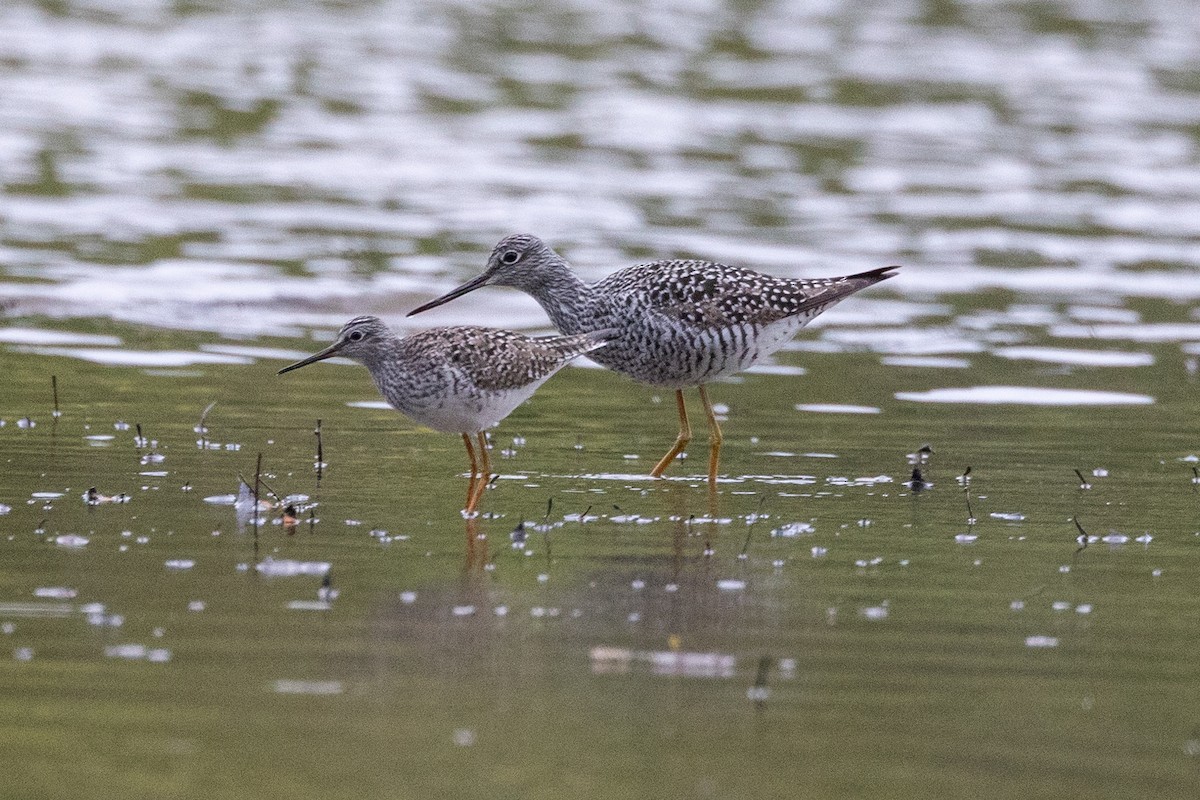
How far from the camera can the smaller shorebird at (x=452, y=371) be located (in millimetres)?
9086

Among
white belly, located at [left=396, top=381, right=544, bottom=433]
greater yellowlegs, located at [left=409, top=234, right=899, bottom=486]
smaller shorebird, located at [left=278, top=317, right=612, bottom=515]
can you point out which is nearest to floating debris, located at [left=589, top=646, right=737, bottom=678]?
smaller shorebird, located at [left=278, top=317, right=612, bottom=515]

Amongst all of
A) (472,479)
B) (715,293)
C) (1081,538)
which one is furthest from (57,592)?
(715,293)

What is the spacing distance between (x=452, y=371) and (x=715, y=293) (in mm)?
2013

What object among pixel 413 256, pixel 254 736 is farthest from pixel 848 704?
pixel 413 256

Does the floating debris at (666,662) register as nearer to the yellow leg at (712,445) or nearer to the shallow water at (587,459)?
the shallow water at (587,459)

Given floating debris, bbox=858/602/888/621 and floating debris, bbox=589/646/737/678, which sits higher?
floating debris, bbox=589/646/737/678

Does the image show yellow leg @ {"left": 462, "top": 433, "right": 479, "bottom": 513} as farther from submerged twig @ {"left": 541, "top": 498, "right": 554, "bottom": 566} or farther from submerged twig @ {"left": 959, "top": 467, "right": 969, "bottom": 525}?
submerged twig @ {"left": 959, "top": 467, "right": 969, "bottom": 525}

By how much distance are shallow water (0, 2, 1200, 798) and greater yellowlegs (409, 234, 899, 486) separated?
0.49 meters

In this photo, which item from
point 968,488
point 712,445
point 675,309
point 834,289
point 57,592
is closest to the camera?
point 57,592

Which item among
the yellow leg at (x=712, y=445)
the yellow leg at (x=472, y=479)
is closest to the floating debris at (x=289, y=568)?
the yellow leg at (x=472, y=479)

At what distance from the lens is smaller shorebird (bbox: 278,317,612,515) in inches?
358

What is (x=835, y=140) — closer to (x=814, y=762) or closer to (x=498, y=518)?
(x=498, y=518)

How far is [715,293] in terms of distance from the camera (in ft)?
34.3

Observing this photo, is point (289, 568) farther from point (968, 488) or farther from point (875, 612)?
point (968, 488)
